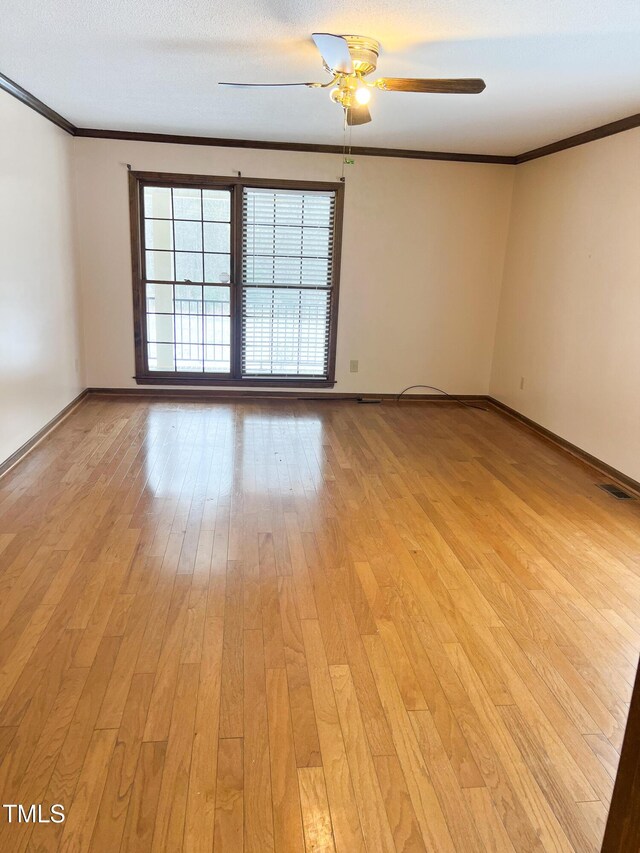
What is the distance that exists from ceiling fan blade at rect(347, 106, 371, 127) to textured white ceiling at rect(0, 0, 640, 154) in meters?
0.24

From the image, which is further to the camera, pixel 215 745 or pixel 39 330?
pixel 39 330

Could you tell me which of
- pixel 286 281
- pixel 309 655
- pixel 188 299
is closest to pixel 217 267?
pixel 188 299

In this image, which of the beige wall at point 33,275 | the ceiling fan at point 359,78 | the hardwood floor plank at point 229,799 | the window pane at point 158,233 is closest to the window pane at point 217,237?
the window pane at point 158,233

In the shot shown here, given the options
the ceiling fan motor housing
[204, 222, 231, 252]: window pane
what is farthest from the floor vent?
[204, 222, 231, 252]: window pane

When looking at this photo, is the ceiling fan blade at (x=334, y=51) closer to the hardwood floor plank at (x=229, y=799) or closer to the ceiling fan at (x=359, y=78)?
the ceiling fan at (x=359, y=78)

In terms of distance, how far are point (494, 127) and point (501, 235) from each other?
5.09ft

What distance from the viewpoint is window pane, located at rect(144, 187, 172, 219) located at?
5.54 metres

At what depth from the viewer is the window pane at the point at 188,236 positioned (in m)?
5.64

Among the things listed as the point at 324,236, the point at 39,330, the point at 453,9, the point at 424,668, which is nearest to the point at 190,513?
the point at 424,668

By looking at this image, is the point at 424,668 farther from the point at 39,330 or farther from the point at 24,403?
the point at 39,330

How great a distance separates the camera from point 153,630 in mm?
2344

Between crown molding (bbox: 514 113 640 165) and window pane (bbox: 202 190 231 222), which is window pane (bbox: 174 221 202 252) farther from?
crown molding (bbox: 514 113 640 165)

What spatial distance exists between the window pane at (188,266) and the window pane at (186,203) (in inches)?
13.6

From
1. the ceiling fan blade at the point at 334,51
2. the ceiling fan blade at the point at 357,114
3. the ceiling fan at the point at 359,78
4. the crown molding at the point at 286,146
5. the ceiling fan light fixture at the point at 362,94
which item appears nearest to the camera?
the ceiling fan blade at the point at 334,51
